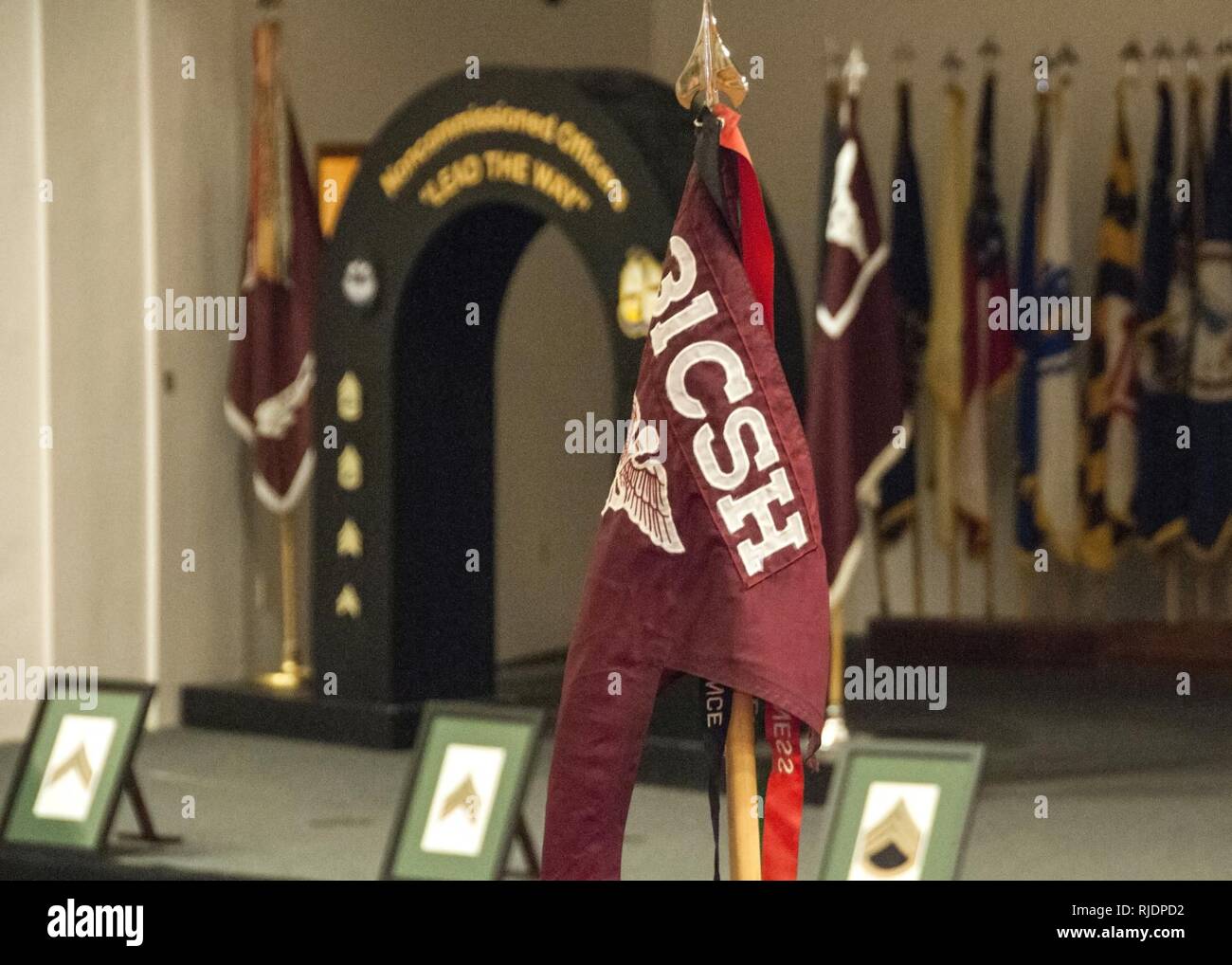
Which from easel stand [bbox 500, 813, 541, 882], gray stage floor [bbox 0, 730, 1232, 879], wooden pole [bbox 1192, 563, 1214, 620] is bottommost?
gray stage floor [bbox 0, 730, 1232, 879]

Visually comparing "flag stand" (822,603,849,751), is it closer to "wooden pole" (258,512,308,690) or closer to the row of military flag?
the row of military flag

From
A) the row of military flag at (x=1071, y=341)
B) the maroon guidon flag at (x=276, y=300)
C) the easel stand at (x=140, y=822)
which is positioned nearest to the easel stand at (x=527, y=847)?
the easel stand at (x=140, y=822)

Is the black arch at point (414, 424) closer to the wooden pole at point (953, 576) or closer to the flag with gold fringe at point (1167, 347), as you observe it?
the wooden pole at point (953, 576)

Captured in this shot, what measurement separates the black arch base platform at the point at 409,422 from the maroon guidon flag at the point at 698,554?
4047 millimetres

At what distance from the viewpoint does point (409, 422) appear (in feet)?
24.0

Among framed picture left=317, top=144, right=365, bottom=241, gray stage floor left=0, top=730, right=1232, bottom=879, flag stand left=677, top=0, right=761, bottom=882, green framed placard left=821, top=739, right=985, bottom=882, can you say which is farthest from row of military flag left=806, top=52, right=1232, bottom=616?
flag stand left=677, top=0, right=761, bottom=882

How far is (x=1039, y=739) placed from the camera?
7.19 meters

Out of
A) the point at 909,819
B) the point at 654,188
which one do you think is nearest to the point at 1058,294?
the point at 654,188

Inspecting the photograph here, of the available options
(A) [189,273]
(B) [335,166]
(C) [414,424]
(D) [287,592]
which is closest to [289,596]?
(D) [287,592]

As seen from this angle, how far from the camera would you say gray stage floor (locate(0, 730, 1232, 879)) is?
5.37 meters

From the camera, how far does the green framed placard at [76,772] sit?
214 inches

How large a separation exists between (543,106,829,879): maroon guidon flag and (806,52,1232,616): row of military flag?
498cm

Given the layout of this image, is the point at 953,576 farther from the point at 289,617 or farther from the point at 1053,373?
the point at 289,617

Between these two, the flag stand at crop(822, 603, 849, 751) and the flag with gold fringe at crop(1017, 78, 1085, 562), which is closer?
the flag stand at crop(822, 603, 849, 751)
